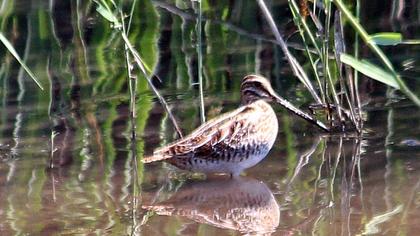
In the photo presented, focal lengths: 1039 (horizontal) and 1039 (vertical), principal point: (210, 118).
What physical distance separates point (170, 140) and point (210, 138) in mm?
579

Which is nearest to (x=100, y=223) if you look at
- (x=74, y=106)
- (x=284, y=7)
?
(x=74, y=106)

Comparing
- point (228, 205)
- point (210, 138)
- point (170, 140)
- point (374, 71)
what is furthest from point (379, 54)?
point (170, 140)

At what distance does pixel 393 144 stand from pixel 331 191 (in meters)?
0.79

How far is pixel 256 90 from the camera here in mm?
6047

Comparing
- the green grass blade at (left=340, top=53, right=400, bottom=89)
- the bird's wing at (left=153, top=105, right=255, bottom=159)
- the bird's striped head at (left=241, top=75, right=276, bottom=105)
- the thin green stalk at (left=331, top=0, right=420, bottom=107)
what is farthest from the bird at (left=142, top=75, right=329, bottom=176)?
the thin green stalk at (left=331, top=0, right=420, bottom=107)

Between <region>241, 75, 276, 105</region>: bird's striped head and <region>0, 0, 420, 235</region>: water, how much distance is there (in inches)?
11.9

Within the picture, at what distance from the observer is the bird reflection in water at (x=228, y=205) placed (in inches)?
190

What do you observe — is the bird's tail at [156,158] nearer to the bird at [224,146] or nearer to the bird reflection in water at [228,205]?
the bird at [224,146]

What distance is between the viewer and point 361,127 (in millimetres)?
6004

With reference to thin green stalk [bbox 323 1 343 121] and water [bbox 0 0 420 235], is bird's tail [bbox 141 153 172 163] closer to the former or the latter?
water [bbox 0 0 420 235]

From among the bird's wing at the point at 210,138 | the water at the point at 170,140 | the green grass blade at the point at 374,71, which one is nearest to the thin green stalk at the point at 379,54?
the green grass blade at the point at 374,71

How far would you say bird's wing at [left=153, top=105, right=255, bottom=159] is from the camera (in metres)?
5.57

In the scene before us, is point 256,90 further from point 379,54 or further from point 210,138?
point 379,54

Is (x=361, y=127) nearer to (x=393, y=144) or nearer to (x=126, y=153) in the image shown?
(x=393, y=144)
